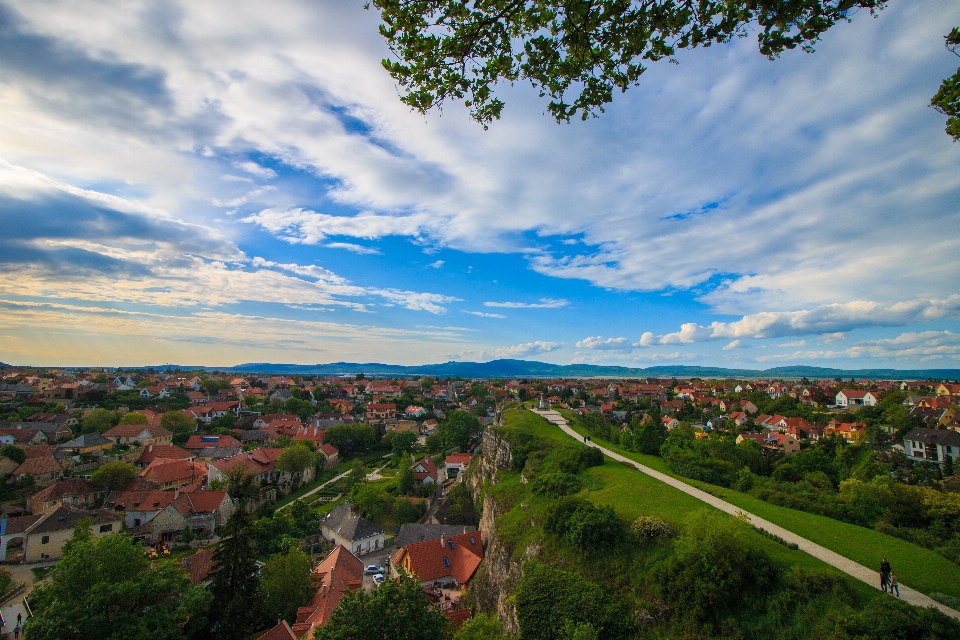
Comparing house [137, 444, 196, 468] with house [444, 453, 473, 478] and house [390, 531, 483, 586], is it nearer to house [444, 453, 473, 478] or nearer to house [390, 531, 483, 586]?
house [444, 453, 473, 478]

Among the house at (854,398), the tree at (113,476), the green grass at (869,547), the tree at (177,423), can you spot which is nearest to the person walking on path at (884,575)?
the green grass at (869,547)

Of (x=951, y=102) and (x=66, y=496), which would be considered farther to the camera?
(x=66, y=496)

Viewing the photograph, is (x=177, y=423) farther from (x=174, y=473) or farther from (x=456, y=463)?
(x=456, y=463)

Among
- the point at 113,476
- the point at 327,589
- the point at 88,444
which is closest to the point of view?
the point at 327,589

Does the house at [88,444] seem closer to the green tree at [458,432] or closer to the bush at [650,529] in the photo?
the green tree at [458,432]

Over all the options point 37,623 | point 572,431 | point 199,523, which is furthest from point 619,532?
point 199,523

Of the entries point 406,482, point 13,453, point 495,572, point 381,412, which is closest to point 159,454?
point 13,453
